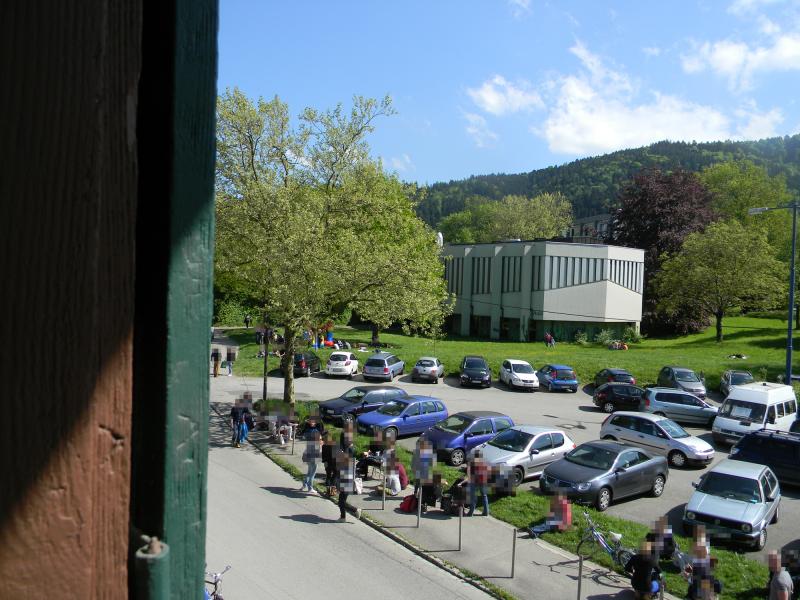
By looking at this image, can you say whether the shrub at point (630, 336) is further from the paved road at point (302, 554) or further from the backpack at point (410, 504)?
the paved road at point (302, 554)

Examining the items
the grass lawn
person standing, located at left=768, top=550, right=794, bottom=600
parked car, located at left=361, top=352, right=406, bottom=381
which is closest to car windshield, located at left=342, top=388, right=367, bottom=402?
parked car, located at left=361, top=352, right=406, bottom=381

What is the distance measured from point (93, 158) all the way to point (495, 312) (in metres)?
60.4

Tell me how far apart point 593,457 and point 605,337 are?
38.3 metres

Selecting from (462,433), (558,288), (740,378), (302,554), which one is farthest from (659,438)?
(558,288)

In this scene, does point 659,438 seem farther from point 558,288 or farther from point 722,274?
point 558,288

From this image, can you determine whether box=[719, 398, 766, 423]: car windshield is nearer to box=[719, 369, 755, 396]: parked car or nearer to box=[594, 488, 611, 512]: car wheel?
box=[719, 369, 755, 396]: parked car

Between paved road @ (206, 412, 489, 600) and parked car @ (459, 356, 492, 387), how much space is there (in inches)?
756

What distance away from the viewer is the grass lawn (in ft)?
121

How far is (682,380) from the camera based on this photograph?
3231 cm

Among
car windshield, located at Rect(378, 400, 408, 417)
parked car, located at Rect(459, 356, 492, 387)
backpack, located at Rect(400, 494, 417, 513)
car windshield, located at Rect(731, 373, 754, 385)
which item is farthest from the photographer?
parked car, located at Rect(459, 356, 492, 387)

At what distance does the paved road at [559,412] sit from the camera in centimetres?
1599

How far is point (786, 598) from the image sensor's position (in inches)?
391

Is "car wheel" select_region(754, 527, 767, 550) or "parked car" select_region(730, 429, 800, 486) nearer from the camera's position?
"car wheel" select_region(754, 527, 767, 550)

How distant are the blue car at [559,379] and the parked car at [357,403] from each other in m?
12.4
